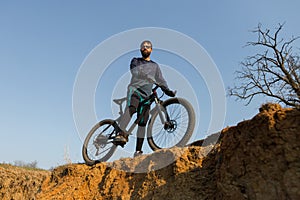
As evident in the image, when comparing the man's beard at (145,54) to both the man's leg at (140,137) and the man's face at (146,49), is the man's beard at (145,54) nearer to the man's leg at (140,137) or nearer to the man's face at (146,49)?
the man's face at (146,49)

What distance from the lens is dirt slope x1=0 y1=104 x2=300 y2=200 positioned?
3.16 metres

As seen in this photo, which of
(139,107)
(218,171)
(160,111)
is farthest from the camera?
(139,107)

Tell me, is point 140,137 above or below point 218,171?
above

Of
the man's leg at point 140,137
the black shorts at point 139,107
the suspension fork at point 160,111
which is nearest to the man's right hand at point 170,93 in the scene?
the suspension fork at point 160,111

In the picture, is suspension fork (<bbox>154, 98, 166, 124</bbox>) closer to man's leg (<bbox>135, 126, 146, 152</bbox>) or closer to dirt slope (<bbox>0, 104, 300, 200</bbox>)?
man's leg (<bbox>135, 126, 146, 152</bbox>)

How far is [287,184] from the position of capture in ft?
9.92

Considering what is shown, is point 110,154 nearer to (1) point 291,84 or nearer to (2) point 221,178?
(2) point 221,178

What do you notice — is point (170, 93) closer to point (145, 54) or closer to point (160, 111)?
point (160, 111)

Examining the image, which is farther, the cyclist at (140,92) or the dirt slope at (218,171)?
the cyclist at (140,92)

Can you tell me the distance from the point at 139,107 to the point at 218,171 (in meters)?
2.66

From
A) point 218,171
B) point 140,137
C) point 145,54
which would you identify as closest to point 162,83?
point 145,54

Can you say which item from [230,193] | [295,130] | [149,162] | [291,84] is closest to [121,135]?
[149,162]

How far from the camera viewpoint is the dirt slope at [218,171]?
316 cm

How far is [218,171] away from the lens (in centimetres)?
399
